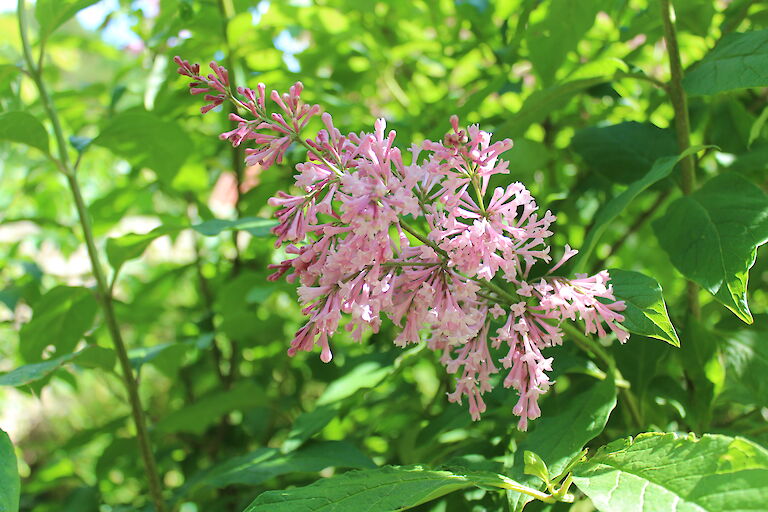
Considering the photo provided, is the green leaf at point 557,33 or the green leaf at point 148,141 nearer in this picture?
the green leaf at point 557,33

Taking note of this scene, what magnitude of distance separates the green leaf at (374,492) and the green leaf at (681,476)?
13 centimetres

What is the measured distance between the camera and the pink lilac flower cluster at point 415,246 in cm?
84

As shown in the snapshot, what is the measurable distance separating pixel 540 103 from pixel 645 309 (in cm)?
51

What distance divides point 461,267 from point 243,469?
717 mm

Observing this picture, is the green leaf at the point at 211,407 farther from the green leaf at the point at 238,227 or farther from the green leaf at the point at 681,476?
the green leaf at the point at 681,476

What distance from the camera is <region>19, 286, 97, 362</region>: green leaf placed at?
1.52m

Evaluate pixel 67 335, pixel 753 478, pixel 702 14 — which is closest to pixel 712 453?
pixel 753 478

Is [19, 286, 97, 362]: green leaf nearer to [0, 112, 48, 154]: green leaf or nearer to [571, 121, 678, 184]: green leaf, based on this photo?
[0, 112, 48, 154]: green leaf

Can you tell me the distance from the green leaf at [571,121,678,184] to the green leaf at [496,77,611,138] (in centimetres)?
13

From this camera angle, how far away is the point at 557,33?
53.8 inches

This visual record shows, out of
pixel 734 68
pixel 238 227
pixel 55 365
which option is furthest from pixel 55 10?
pixel 734 68

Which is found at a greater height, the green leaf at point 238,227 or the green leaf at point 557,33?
the green leaf at point 557,33

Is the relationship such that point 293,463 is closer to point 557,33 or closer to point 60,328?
point 60,328

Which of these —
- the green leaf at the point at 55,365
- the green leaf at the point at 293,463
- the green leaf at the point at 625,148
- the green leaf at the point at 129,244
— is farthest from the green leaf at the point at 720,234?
the green leaf at the point at 55,365
